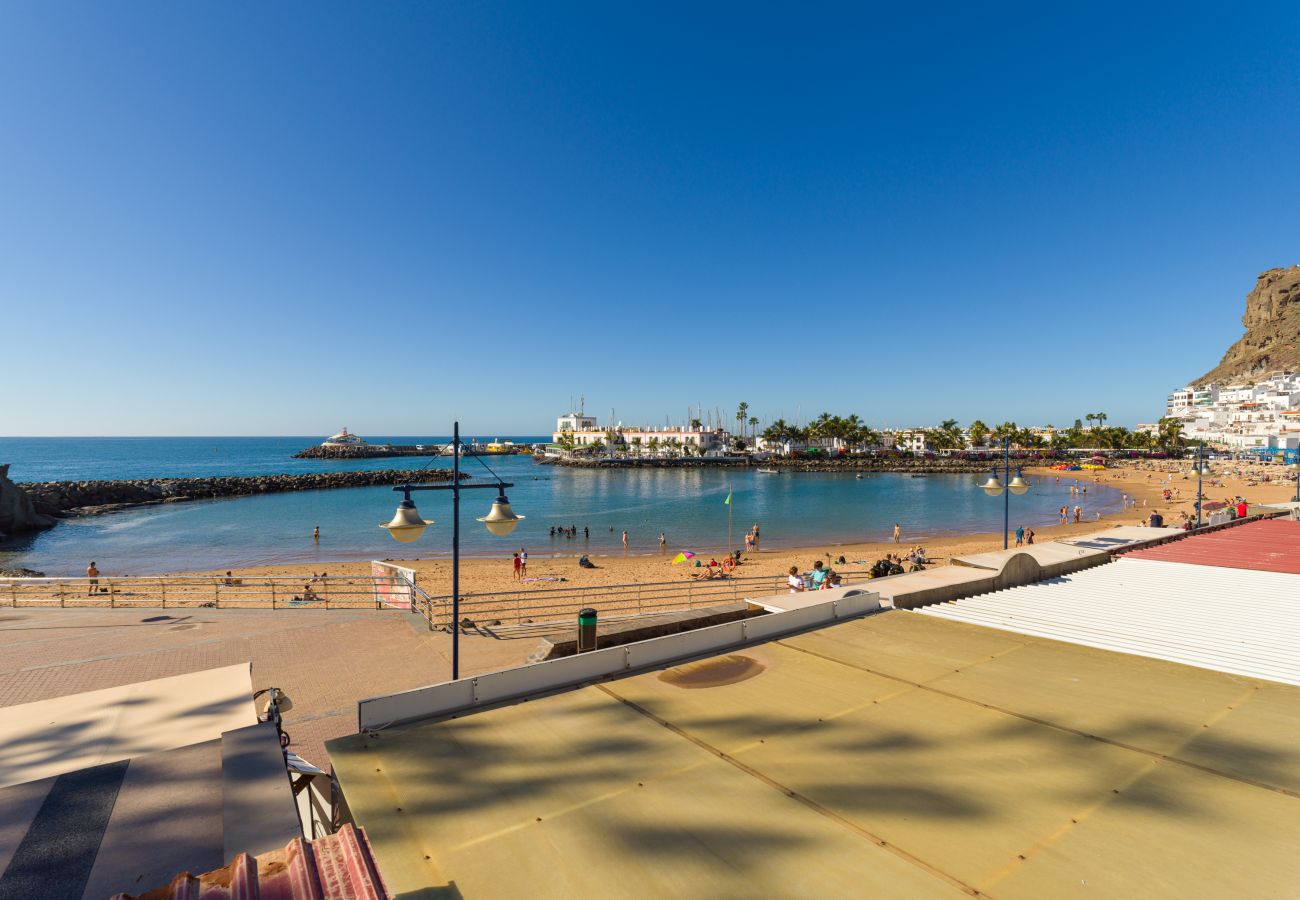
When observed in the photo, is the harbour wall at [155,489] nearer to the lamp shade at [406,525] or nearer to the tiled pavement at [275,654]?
the tiled pavement at [275,654]

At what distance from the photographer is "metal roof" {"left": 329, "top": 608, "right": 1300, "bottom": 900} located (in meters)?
3.49

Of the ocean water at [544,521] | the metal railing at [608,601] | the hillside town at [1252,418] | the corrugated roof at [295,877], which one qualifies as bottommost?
the ocean water at [544,521]

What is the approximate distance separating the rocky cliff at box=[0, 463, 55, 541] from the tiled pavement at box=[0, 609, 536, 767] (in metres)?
49.8

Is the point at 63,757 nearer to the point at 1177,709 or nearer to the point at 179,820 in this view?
the point at 179,820

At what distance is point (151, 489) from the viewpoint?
7769 cm

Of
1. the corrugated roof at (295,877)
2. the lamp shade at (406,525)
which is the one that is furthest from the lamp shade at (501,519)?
the corrugated roof at (295,877)

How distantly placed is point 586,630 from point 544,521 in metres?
50.2

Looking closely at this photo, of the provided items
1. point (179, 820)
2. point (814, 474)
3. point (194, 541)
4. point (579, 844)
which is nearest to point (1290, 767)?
point (579, 844)

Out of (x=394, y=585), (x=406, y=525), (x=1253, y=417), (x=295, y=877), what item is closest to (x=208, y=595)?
→ (x=394, y=585)

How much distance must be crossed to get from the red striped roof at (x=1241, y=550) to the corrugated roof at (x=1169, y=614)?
1.14m

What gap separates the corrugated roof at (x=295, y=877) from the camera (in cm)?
267

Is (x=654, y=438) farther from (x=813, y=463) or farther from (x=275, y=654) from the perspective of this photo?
(x=275, y=654)

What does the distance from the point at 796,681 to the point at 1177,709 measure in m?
3.92

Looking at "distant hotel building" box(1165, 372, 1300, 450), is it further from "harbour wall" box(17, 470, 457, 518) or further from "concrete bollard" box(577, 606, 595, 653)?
"harbour wall" box(17, 470, 457, 518)
